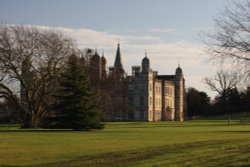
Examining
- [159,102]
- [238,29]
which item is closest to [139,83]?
[159,102]

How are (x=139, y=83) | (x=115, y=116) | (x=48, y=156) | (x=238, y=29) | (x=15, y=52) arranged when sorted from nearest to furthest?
(x=48, y=156) < (x=238, y=29) < (x=15, y=52) < (x=115, y=116) < (x=139, y=83)

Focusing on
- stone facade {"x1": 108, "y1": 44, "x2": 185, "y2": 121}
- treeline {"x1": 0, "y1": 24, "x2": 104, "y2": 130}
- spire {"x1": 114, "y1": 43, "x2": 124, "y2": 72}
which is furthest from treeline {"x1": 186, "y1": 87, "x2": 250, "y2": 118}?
treeline {"x1": 0, "y1": 24, "x2": 104, "y2": 130}

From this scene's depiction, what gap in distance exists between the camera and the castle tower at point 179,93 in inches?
6083

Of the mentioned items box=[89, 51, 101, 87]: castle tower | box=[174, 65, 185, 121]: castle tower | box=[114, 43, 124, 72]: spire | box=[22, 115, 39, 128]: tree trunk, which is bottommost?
box=[22, 115, 39, 128]: tree trunk

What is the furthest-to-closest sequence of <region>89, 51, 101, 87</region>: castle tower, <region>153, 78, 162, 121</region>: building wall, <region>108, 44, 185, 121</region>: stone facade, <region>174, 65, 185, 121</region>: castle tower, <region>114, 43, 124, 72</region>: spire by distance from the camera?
<region>174, 65, 185, 121</region>: castle tower < <region>114, 43, 124, 72</region>: spire < <region>153, 78, 162, 121</region>: building wall < <region>108, 44, 185, 121</region>: stone facade < <region>89, 51, 101, 87</region>: castle tower

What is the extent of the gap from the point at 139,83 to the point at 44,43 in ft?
261

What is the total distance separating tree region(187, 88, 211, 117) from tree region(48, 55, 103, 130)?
341ft

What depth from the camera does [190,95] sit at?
160 meters

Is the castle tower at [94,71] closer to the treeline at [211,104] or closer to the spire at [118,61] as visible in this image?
the treeline at [211,104]

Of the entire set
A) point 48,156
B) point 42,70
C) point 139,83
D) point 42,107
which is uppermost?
point 139,83

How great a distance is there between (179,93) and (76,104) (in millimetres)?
112105

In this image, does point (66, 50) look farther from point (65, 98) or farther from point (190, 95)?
point (190, 95)

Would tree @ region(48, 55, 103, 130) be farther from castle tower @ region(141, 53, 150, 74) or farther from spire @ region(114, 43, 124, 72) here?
spire @ region(114, 43, 124, 72)

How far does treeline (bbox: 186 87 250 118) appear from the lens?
14038 centimetres
